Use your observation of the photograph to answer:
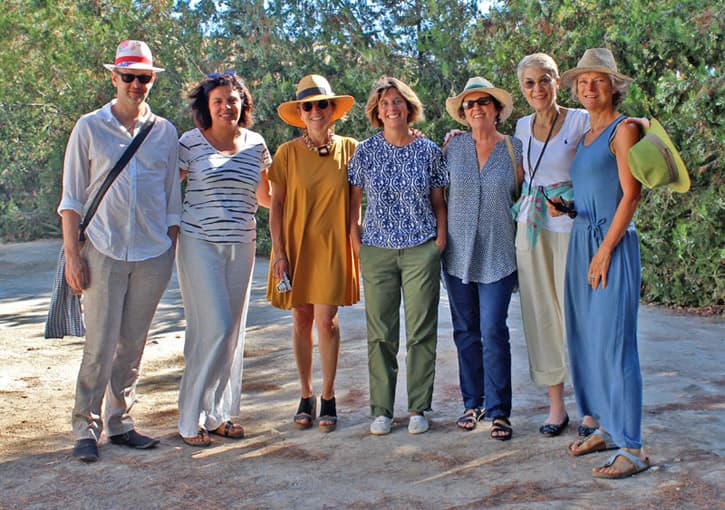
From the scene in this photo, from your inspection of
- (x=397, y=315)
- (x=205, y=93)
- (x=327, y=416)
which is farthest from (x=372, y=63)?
(x=327, y=416)

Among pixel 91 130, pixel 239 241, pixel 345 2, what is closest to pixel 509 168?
pixel 239 241

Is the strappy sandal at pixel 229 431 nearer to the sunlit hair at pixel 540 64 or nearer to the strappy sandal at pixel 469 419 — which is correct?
the strappy sandal at pixel 469 419

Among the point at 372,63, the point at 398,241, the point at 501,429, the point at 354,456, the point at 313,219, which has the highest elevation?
the point at 372,63

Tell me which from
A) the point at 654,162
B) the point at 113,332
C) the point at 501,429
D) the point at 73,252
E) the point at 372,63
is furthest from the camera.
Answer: the point at 372,63

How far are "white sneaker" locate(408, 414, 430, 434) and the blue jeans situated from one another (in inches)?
11.4

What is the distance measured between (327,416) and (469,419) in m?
0.80

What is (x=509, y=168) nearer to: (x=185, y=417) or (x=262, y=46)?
(x=185, y=417)

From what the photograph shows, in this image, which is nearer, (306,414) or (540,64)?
(540,64)

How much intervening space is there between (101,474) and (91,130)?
1.70 metres

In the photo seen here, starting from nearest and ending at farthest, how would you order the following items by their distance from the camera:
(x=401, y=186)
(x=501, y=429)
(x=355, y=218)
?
1. (x=501, y=429)
2. (x=401, y=186)
3. (x=355, y=218)

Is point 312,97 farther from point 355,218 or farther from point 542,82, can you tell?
point 542,82

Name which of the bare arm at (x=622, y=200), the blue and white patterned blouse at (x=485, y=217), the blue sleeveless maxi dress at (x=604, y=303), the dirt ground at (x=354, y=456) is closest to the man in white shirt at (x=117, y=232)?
the dirt ground at (x=354, y=456)

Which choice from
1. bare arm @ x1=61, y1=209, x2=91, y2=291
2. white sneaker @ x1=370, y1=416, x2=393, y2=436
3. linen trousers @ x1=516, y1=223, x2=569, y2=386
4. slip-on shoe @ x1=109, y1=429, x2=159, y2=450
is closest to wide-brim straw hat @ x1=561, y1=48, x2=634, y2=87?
linen trousers @ x1=516, y1=223, x2=569, y2=386

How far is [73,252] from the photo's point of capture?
4.37m
